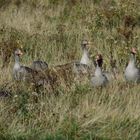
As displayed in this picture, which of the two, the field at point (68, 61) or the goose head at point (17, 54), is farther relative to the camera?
the goose head at point (17, 54)

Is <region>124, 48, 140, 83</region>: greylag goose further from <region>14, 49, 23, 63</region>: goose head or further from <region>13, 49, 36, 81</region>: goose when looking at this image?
<region>14, 49, 23, 63</region>: goose head

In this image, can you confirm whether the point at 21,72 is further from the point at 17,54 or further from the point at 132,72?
the point at 132,72

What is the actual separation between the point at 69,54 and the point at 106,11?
2474 mm

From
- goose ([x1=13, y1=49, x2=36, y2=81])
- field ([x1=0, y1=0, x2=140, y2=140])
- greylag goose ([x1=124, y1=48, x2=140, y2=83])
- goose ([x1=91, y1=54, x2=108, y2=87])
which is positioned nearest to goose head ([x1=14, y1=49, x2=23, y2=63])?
goose ([x1=13, y1=49, x2=36, y2=81])

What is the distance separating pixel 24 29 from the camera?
13852 mm

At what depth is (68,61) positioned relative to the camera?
38.3 ft

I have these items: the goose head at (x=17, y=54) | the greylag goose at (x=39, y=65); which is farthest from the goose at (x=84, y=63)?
the goose head at (x=17, y=54)

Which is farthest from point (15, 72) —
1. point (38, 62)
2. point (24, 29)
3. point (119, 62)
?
point (24, 29)

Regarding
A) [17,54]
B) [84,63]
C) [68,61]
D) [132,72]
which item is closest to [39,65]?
[17,54]

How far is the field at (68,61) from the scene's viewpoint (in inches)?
305

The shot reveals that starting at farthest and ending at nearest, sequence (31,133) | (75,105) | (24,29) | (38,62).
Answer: (24,29), (38,62), (75,105), (31,133)

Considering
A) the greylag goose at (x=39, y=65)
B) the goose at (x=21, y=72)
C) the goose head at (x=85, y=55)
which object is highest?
the goose head at (x=85, y=55)

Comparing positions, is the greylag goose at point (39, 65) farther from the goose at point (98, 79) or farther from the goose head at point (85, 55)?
the goose at point (98, 79)

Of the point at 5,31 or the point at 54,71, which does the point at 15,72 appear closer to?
the point at 54,71
